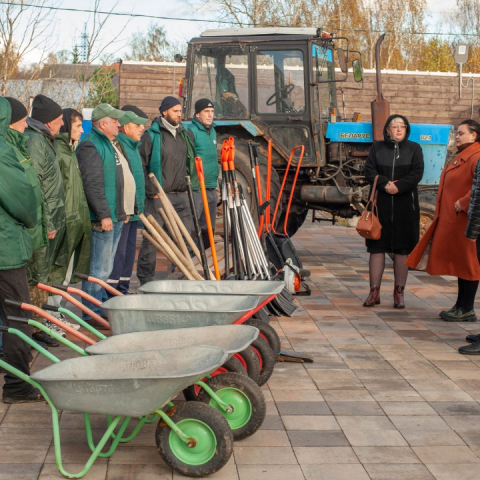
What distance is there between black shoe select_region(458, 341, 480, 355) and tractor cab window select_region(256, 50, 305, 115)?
16.6 feet

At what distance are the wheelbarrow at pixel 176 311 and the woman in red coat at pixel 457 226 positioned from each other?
253cm

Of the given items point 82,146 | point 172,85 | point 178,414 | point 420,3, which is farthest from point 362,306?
point 420,3

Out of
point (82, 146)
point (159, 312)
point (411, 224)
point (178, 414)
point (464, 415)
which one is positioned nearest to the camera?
point (178, 414)

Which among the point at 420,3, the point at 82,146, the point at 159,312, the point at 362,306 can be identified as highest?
the point at 420,3

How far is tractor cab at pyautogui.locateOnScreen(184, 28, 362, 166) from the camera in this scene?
10367 mm

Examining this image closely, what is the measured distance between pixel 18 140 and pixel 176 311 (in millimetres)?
1486

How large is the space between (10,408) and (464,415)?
2465mm

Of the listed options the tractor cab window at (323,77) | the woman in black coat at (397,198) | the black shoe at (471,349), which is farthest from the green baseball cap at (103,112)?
the tractor cab window at (323,77)

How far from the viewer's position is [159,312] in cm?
424

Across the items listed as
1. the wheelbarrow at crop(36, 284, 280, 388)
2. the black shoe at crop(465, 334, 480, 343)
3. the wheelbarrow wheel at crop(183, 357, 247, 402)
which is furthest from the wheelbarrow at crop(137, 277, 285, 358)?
the black shoe at crop(465, 334, 480, 343)

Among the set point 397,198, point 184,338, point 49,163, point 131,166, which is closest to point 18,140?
point 49,163

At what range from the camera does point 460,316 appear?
23.3 feet

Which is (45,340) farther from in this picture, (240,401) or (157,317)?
(240,401)

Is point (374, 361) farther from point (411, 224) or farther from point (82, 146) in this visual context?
point (82, 146)
